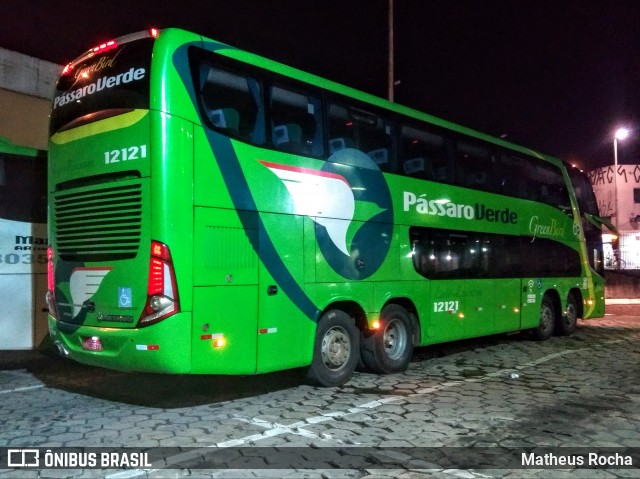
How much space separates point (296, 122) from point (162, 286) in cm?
288

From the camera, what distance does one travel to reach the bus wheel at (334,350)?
7910 millimetres

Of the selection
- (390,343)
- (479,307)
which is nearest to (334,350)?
(390,343)

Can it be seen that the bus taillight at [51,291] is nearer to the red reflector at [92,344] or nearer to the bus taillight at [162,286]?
the red reflector at [92,344]

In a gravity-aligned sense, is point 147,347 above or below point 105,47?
below

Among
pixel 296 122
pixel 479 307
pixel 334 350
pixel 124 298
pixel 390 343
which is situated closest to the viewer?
pixel 124 298

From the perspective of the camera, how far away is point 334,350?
27.0 ft

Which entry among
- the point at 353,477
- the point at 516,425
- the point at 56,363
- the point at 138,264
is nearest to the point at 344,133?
the point at 138,264

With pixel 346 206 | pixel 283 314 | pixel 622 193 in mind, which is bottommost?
pixel 283 314

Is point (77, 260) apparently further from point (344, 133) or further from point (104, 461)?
point (344, 133)

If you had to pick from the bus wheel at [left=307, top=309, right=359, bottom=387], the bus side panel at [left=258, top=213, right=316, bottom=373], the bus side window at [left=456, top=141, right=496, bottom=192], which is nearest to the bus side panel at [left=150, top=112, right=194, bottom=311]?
the bus side panel at [left=258, top=213, right=316, bottom=373]

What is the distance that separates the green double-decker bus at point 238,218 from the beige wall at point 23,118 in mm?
8225

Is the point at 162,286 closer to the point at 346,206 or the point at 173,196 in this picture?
the point at 173,196

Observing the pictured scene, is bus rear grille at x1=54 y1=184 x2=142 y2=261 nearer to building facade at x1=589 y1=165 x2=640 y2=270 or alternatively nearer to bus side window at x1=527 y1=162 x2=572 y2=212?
bus side window at x1=527 y1=162 x2=572 y2=212

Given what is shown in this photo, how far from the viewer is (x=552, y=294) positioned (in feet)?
45.6
